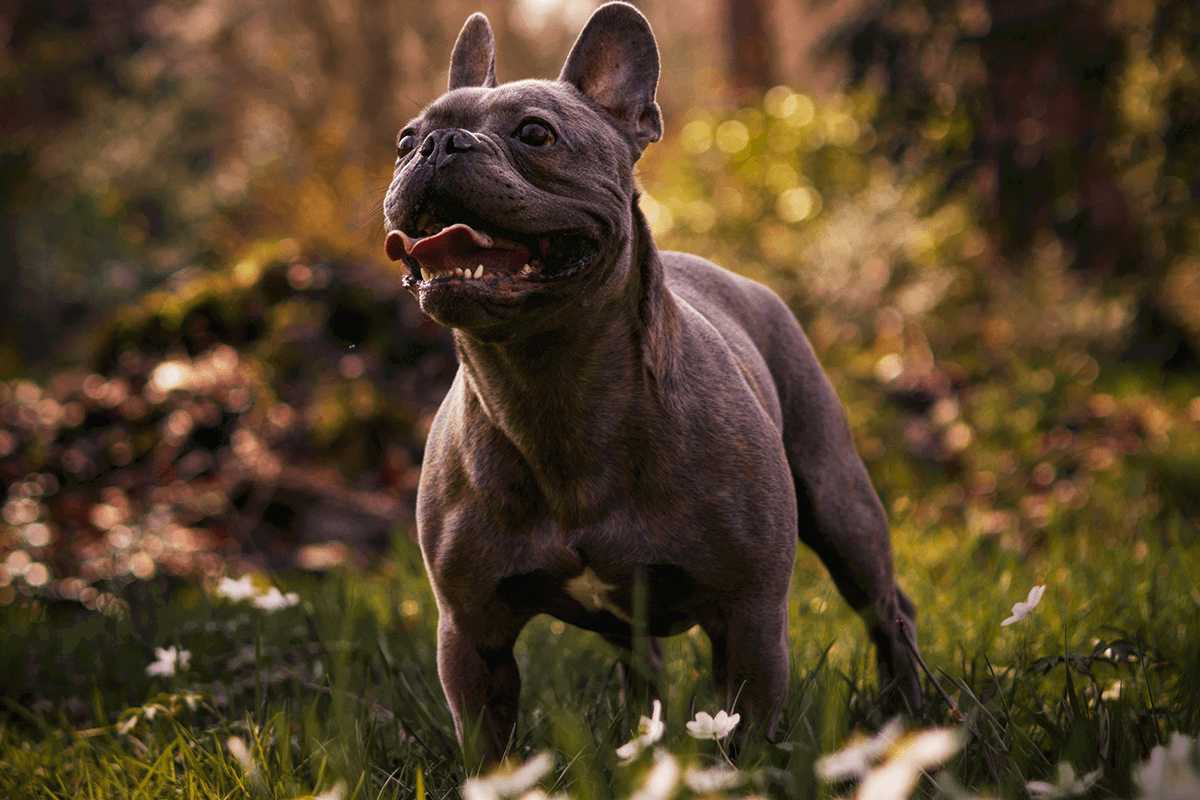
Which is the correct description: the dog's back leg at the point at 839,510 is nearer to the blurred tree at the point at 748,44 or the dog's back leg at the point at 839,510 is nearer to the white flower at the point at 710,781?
the white flower at the point at 710,781

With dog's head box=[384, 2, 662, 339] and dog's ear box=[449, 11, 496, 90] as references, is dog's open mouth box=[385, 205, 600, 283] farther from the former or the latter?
dog's ear box=[449, 11, 496, 90]

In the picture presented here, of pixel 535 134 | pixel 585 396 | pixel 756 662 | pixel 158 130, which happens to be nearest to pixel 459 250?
pixel 535 134

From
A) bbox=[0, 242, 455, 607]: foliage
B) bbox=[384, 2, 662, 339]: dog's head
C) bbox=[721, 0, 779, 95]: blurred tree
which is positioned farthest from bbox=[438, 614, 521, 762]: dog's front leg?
bbox=[721, 0, 779, 95]: blurred tree

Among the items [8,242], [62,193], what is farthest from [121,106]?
[8,242]

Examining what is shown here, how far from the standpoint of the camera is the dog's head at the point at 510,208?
220cm

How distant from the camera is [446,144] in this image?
2.26 metres

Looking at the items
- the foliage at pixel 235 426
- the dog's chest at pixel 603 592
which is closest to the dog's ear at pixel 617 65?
the dog's chest at pixel 603 592

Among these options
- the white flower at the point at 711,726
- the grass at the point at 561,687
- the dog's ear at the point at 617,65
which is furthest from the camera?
the dog's ear at the point at 617,65

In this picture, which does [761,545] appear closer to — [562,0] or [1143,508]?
[1143,508]

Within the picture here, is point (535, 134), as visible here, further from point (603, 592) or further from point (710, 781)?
point (710, 781)

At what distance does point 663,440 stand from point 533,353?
1.29 feet

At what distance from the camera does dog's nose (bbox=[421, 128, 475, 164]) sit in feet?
7.32

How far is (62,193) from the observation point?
59.5 feet

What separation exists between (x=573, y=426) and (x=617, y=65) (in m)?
1.06
